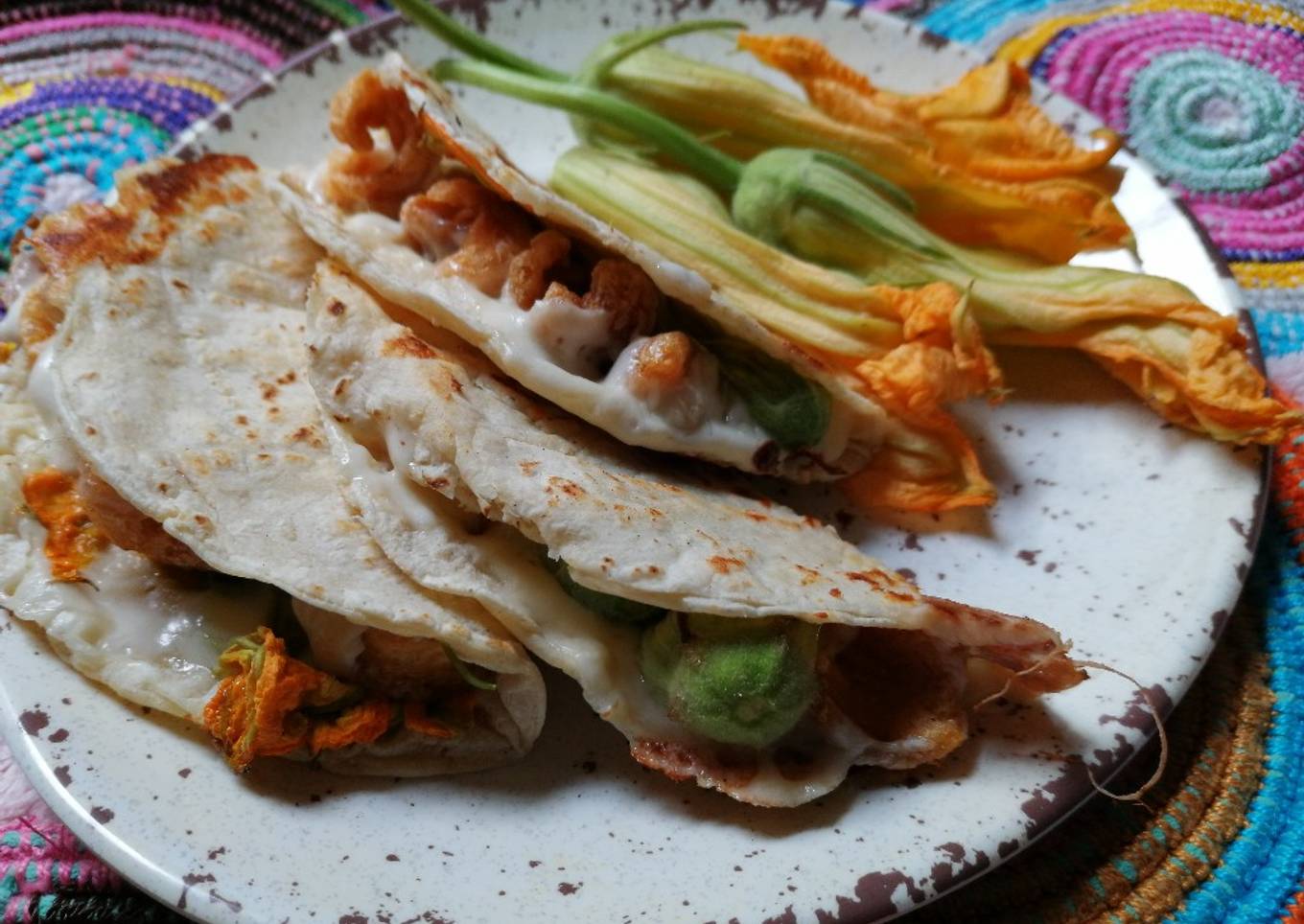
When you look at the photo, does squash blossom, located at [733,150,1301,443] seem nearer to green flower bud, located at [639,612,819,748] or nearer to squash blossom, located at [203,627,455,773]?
green flower bud, located at [639,612,819,748]

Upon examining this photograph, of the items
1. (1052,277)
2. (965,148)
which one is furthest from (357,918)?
(965,148)

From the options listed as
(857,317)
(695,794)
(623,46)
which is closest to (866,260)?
(857,317)

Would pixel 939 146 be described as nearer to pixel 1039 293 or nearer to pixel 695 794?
pixel 1039 293

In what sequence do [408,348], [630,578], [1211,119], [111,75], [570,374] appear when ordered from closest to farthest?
1. [630,578]
2. [408,348]
3. [570,374]
4. [1211,119]
5. [111,75]

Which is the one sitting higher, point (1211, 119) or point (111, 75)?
point (1211, 119)

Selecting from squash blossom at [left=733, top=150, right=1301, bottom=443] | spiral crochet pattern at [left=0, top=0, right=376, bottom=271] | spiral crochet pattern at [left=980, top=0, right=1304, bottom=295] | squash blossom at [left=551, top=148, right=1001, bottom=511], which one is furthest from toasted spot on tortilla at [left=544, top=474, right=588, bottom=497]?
spiral crochet pattern at [left=0, top=0, right=376, bottom=271]

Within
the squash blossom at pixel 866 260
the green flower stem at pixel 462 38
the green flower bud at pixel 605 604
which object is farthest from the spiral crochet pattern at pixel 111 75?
the green flower bud at pixel 605 604

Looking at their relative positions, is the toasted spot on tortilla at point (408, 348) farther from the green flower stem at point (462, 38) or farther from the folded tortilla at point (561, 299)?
the green flower stem at point (462, 38)
